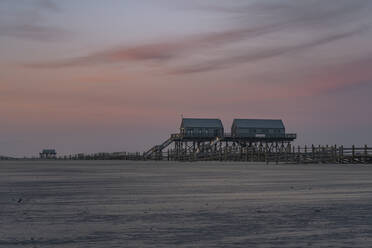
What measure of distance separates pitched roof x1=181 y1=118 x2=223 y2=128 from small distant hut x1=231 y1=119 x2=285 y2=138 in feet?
10.2

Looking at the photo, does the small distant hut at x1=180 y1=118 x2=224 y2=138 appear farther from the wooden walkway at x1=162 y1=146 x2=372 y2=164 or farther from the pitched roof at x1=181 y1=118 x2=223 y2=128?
the wooden walkway at x1=162 y1=146 x2=372 y2=164

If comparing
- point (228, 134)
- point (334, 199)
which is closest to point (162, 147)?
point (228, 134)

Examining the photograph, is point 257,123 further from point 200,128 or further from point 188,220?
point 188,220

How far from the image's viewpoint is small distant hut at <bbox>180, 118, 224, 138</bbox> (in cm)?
12056

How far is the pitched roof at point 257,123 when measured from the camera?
119375mm

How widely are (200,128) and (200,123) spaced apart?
4.37 feet

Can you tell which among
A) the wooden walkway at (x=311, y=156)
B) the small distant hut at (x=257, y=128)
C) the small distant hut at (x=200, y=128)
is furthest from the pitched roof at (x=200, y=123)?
the wooden walkway at (x=311, y=156)

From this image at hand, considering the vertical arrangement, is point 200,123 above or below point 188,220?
above

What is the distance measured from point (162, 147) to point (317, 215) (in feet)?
375

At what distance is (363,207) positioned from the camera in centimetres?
1227

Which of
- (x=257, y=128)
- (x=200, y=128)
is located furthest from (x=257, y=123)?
(x=200, y=128)

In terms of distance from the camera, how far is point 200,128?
399 feet

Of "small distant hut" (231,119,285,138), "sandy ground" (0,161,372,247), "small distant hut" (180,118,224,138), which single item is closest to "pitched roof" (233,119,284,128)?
"small distant hut" (231,119,285,138)

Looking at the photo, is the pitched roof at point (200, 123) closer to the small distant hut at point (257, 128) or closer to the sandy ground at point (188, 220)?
the small distant hut at point (257, 128)
